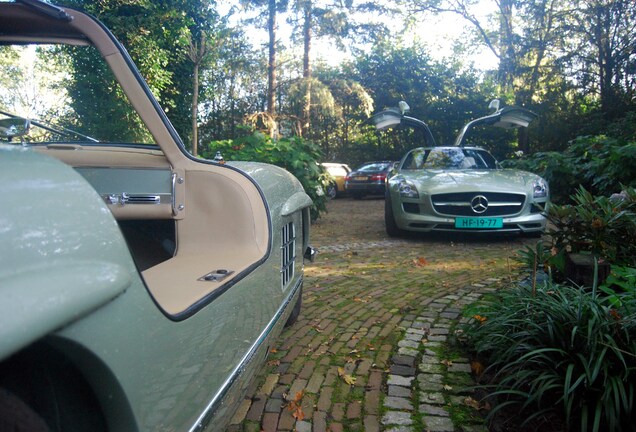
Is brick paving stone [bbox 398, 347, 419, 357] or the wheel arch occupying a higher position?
the wheel arch

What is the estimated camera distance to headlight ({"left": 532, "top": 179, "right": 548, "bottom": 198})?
264 inches

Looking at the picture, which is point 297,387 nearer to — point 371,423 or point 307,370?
point 307,370

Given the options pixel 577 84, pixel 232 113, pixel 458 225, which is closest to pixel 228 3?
pixel 232 113

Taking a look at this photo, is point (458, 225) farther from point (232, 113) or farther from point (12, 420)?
point (232, 113)

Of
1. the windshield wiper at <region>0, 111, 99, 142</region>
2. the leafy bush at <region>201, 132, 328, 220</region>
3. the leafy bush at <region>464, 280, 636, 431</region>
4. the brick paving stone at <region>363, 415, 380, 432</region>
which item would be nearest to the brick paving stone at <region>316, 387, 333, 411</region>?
the brick paving stone at <region>363, 415, 380, 432</region>

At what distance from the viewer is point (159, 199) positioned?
2443 mm

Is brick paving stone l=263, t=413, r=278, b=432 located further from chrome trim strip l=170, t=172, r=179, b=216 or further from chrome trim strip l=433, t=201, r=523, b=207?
chrome trim strip l=433, t=201, r=523, b=207

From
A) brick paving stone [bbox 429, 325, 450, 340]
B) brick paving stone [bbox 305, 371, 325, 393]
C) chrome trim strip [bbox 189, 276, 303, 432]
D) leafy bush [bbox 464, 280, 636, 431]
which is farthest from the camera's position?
brick paving stone [bbox 429, 325, 450, 340]

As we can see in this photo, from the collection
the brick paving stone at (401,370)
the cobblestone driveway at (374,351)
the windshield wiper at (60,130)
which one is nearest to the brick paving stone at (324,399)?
the cobblestone driveway at (374,351)

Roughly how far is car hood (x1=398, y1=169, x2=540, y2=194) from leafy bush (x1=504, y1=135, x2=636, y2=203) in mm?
933

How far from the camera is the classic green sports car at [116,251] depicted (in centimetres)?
88

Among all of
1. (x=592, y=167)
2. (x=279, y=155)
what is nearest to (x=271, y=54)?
(x=279, y=155)

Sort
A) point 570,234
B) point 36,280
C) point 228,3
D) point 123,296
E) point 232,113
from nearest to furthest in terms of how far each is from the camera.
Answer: point 36,280 < point 123,296 < point 570,234 < point 228,3 < point 232,113

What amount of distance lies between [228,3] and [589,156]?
633 inches
